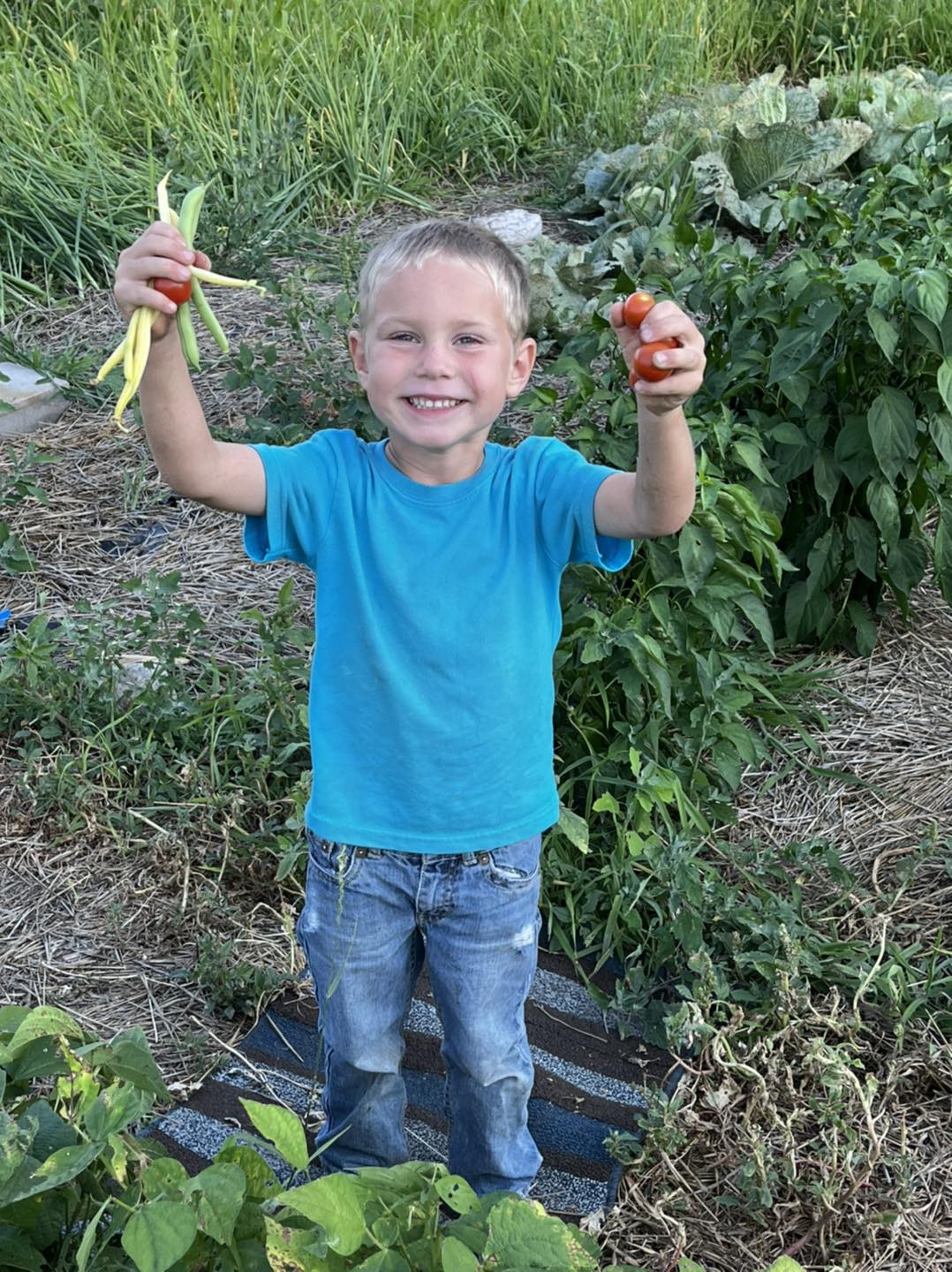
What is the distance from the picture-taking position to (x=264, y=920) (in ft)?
9.31

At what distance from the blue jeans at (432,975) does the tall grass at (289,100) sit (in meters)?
3.52

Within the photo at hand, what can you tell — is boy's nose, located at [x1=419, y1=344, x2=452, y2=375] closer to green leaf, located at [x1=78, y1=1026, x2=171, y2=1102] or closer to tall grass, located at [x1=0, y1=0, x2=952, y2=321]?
green leaf, located at [x1=78, y1=1026, x2=171, y2=1102]

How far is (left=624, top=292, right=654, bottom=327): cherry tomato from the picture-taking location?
1668 millimetres

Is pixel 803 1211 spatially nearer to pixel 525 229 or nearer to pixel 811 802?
pixel 811 802

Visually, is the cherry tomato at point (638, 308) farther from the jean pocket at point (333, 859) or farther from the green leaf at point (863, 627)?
the green leaf at point (863, 627)

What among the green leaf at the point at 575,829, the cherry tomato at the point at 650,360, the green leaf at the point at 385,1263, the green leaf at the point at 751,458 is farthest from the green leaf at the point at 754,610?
the green leaf at the point at 385,1263

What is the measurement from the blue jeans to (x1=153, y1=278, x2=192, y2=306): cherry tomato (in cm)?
75

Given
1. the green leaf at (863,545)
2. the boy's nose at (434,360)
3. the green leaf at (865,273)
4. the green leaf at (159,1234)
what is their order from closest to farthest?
the green leaf at (159,1234)
the boy's nose at (434,360)
the green leaf at (865,273)
the green leaf at (863,545)

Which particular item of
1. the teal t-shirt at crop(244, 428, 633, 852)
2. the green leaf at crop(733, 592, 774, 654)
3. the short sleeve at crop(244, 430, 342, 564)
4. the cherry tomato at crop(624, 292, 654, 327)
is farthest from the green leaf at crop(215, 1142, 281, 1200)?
the green leaf at crop(733, 592, 774, 654)

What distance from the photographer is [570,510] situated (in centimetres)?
188

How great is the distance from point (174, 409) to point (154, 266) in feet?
0.67

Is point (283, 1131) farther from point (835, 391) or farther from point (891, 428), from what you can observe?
point (835, 391)

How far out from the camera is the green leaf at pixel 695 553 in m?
2.89

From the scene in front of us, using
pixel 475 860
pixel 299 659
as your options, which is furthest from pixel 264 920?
pixel 475 860
